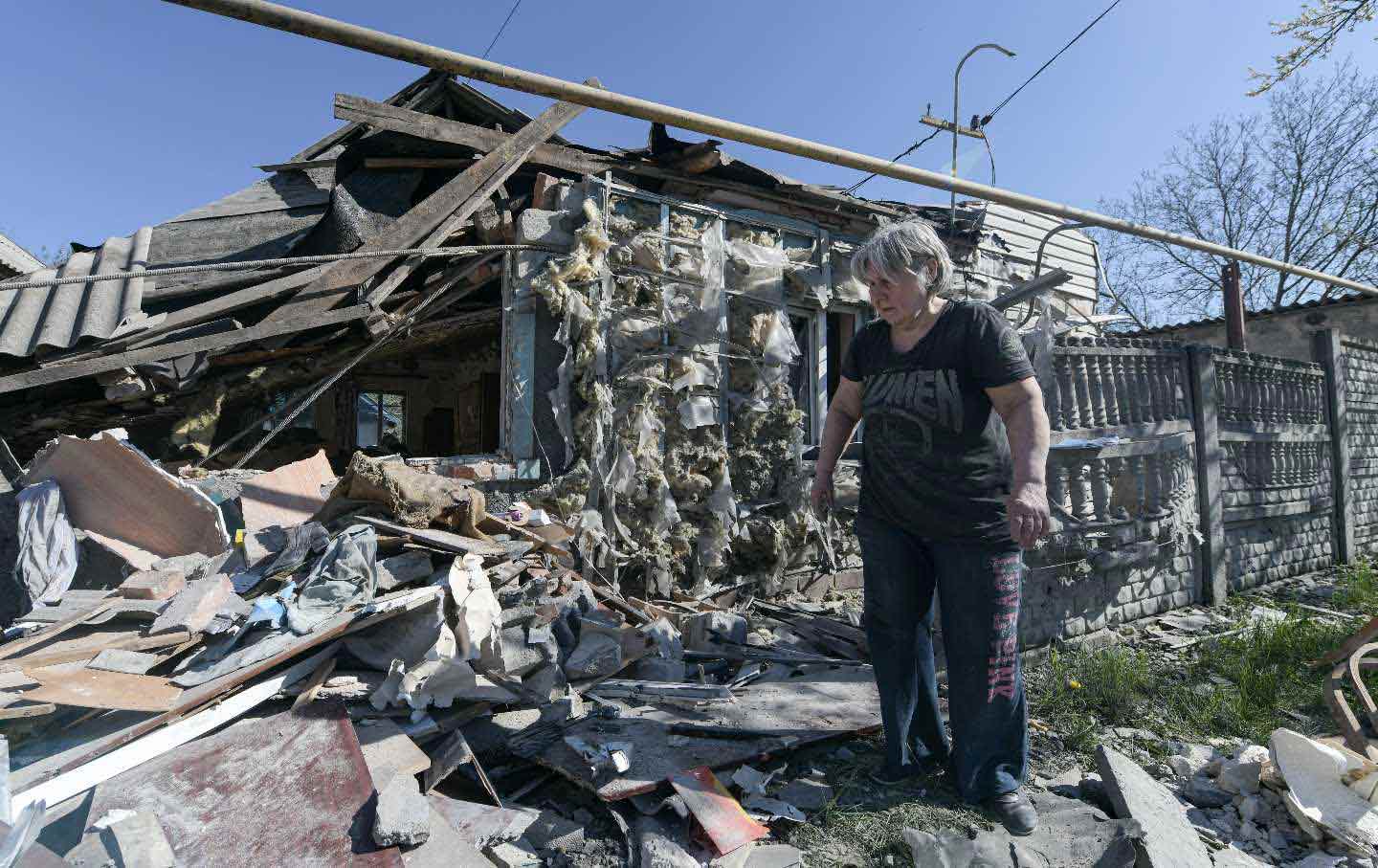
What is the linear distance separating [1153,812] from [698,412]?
411cm

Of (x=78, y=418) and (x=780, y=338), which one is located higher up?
(x=780, y=338)

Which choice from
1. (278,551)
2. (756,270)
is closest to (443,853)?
(278,551)

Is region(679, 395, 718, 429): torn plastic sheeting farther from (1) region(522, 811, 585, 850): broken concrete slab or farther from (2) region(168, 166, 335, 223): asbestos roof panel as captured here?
(1) region(522, 811, 585, 850): broken concrete slab

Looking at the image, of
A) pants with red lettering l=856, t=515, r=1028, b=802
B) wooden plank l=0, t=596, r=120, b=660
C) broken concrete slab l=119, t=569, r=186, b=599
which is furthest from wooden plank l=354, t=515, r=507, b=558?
pants with red lettering l=856, t=515, r=1028, b=802

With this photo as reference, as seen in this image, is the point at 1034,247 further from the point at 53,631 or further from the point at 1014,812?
the point at 53,631

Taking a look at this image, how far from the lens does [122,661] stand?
98.5 inches

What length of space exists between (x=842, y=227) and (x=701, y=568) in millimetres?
3776

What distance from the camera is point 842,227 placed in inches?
269

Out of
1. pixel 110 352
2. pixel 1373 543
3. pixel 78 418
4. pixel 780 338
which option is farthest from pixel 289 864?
pixel 1373 543

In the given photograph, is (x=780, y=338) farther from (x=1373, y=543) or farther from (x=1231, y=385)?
(x=1373, y=543)

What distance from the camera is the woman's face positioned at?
7.34 ft

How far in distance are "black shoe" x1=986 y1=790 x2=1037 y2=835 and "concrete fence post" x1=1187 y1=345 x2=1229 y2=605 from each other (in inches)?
184

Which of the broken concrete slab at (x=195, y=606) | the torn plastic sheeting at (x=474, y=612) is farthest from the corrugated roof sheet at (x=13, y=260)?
the torn plastic sheeting at (x=474, y=612)

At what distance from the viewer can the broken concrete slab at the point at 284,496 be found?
145 inches
